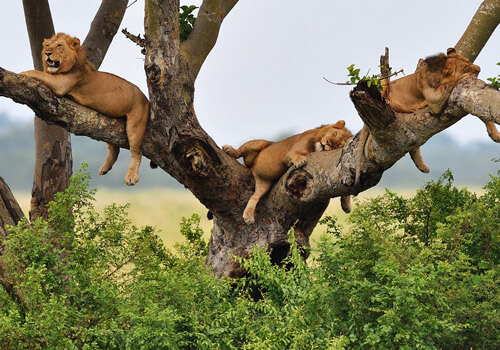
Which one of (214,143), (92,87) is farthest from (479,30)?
(92,87)

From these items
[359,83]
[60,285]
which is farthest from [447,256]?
[60,285]

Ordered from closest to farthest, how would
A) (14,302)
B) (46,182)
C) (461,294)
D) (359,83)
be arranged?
1. (359,83)
2. (461,294)
3. (14,302)
4. (46,182)

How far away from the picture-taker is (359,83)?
228 inches

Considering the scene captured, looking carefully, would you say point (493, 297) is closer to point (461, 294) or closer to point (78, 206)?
point (461, 294)

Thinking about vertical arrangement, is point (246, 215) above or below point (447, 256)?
above

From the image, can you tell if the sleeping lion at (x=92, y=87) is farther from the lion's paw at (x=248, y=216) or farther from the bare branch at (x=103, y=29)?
the bare branch at (x=103, y=29)

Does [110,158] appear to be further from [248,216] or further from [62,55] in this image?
[248,216]

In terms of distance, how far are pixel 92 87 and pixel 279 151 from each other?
205cm

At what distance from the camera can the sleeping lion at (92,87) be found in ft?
22.6

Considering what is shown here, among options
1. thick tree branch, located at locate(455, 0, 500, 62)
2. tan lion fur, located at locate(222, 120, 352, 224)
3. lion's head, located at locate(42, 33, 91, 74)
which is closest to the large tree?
thick tree branch, located at locate(455, 0, 500, 62)

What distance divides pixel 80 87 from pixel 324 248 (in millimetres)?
2945

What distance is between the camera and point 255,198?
25.8 ft

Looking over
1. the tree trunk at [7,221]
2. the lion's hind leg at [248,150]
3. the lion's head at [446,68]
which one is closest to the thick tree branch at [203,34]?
the lion's hind leg at [248,150]

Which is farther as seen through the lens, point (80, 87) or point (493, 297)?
point (80, 87)
